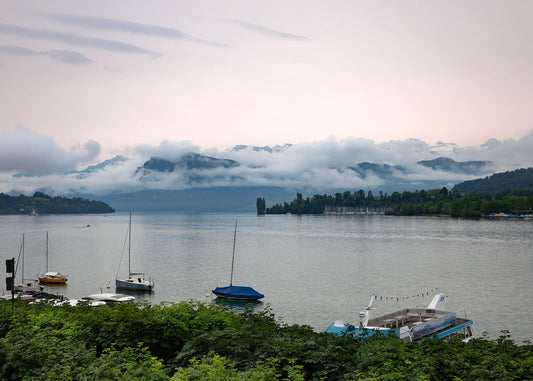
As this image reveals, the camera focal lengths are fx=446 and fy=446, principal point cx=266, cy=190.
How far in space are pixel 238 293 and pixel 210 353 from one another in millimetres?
42491

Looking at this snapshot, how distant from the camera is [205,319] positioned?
1936 centimetres

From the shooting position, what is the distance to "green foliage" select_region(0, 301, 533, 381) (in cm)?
1238

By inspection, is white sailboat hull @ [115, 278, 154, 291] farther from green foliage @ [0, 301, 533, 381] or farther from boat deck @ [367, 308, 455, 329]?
green foliage @ [0, 301, 533, 381]

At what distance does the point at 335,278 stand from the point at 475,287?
19717 millimetres

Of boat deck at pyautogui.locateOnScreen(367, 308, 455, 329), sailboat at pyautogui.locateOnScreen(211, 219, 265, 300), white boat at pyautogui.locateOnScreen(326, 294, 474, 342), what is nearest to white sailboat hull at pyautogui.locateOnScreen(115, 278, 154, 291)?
sailboat at pyautogui.locateOnScreen(211, 219, 265, 300)

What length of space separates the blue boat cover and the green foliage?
119 feet

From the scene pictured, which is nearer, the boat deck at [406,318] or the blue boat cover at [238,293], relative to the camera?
the boat deck at [406,318]

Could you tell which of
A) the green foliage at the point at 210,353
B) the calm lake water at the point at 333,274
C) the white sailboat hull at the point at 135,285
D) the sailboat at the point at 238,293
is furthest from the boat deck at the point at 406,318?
the white sailboat hull at the point at 135,285

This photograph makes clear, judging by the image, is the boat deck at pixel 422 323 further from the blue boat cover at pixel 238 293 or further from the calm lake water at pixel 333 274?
the blue boat cover at pixel 238 293

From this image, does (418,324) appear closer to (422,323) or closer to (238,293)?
(422,323)

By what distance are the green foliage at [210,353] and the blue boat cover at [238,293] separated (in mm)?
36180

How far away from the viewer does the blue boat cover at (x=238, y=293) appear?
181 ft

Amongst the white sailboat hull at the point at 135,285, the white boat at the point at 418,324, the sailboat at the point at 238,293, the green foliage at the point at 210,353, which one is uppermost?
the green foliage at the point at 210,353

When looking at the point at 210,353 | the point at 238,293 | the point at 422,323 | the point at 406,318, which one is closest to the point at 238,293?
the point at 238,293
